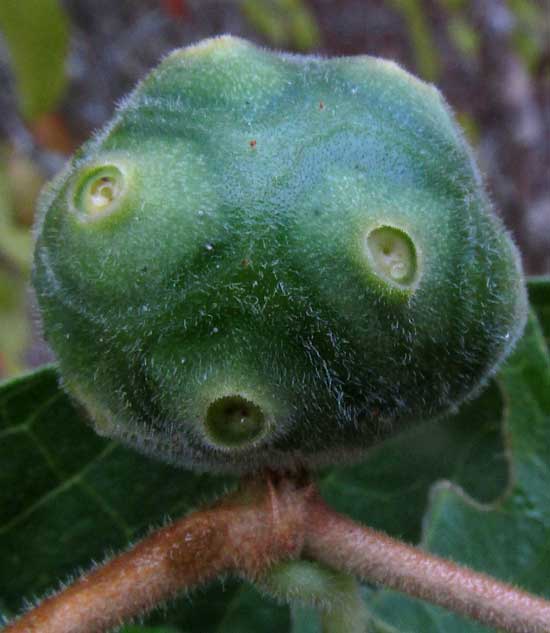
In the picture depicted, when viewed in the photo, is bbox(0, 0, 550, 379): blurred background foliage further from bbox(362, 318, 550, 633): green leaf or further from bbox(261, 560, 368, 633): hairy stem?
bbox(261, 560, 368, 633): hairy stem

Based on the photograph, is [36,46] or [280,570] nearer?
[280,570]

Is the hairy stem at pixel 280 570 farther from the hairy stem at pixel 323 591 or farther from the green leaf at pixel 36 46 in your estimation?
the green leaf at pixel 36 46

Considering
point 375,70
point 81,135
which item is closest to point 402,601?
point 375,70

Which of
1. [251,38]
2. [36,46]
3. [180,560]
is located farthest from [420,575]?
[251,38]

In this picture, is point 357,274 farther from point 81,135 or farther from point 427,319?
point 81,135

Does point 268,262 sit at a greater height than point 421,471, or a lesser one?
greater

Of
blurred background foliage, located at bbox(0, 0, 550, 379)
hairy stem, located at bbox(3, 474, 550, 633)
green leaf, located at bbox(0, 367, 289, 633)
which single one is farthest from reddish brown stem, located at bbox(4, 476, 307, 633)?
blurred background foliage, located at bbox(0, 0, 550, 379)

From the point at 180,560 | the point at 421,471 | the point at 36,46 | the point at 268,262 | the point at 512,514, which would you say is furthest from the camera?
the point at 36,46

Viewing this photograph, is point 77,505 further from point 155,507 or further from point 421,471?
point 421,471

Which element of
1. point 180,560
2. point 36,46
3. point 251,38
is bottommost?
point 180,560
